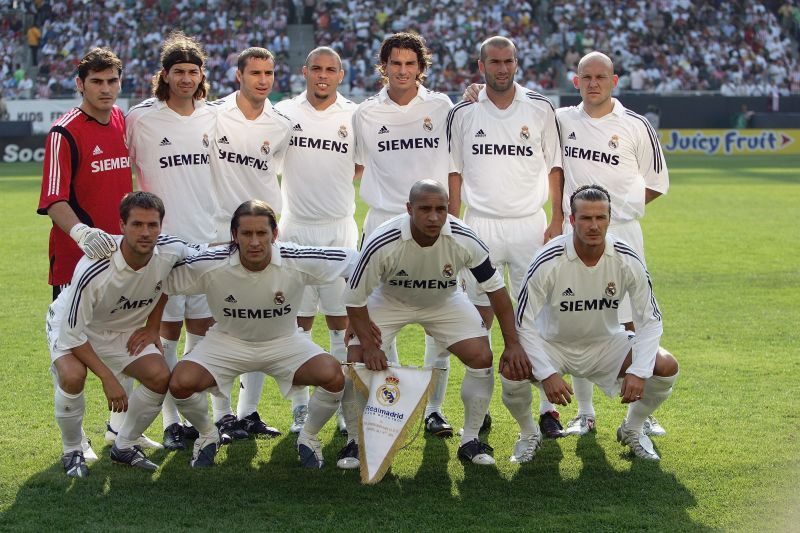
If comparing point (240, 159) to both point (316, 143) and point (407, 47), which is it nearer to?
point (316, 143)

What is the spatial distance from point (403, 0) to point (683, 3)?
994cm

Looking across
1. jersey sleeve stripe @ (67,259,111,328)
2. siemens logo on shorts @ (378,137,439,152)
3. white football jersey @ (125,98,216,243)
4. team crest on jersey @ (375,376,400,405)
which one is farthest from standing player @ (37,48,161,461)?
siemens logo on shorts @ (378,137,439,152)

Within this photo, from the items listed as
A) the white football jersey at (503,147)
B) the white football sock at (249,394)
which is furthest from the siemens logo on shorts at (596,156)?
the white football sock at (249,394)

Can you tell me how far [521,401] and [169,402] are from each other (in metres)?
2.13

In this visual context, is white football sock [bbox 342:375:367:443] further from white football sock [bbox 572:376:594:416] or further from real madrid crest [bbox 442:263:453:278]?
white football sock [bbox 572:376:594:416]

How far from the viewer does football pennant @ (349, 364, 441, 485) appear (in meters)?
5.53

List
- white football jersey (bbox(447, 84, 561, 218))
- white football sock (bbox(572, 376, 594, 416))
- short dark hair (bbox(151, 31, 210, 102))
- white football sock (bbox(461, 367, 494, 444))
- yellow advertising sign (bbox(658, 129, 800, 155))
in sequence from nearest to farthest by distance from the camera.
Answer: white football sock (bbox(461, 367, 494, 444)), short dark hair (bbox(151, 31, 210, 102)), white football sock (bbox(572, 376, 594, 416)), white football jersey (bbox(447, 84, 561, 218)), yellow advertising sign (bbox(658, 129, 800, 155))

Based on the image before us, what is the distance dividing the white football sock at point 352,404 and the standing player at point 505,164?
119cm

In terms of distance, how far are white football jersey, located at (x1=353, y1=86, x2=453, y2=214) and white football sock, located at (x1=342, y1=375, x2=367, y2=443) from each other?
137 centimetres

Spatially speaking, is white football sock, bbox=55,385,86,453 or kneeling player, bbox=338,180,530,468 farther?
kneeling player, bbox=338,180,530,468

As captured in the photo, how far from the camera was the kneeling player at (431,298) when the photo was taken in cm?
571

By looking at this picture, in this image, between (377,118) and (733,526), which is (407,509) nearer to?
(733,526)

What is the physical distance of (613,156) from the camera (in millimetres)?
6660

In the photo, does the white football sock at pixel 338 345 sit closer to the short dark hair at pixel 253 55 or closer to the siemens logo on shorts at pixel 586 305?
the siemens logo on shorts at pixel 586 305
